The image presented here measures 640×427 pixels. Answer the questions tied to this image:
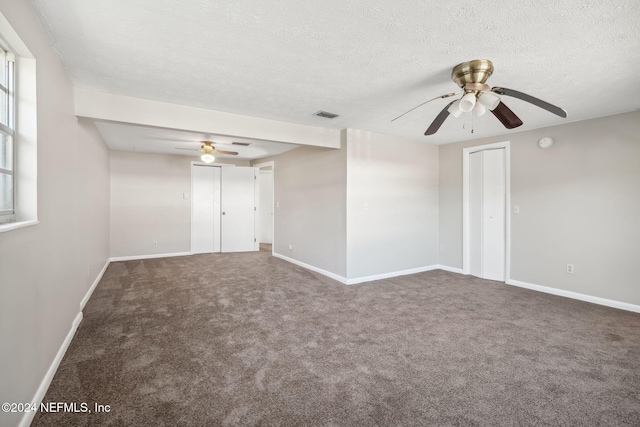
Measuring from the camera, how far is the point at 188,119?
3371 mm

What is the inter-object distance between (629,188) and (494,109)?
2.50 meters

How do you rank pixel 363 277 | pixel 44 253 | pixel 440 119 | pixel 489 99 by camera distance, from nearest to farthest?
pixel 44 253 < pixel 489 99 < pixel 440 119 < pixel 363 277

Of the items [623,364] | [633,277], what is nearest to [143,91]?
[623,364]

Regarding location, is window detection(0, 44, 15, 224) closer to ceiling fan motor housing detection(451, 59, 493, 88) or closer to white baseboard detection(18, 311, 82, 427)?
white baseboard detection(18, 311, 82, 427)

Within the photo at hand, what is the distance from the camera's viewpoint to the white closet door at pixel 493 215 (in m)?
4.67

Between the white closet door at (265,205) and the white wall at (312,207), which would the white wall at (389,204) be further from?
the white closet door at (265,205)

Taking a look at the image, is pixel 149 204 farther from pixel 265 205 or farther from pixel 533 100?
pixel 533 100

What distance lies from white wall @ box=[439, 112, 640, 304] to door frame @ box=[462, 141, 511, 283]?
63 mm

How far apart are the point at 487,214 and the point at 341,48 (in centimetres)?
399

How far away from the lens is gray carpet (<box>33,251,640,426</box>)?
1.74 metres

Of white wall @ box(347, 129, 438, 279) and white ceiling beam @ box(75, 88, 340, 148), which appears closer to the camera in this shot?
white ceiling beam @ box(75, 88, 340, 148)

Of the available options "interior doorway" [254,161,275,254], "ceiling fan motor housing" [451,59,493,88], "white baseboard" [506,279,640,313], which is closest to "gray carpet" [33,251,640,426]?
"white baseboard" [506,279,640,313]

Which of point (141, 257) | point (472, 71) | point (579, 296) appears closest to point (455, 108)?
point (472, 71)

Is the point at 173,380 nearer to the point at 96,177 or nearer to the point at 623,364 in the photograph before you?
the point at 623,364
